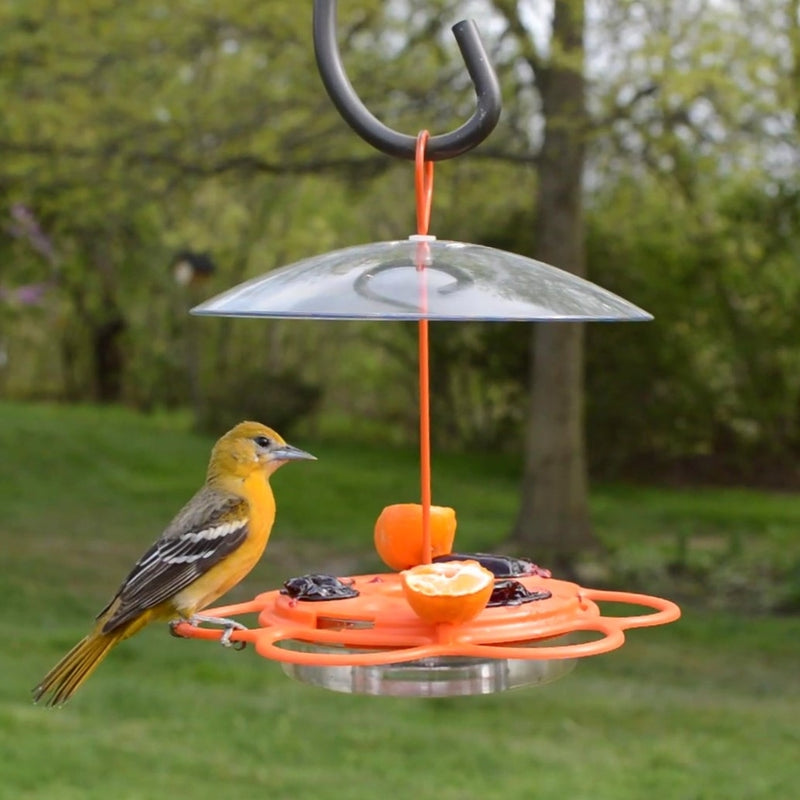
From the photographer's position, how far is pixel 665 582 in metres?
12.3

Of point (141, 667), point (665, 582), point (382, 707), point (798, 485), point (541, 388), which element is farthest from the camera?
point (798, 485)

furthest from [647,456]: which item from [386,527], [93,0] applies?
[386,527]

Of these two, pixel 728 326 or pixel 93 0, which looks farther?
pixel 728 326

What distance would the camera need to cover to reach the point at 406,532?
3.40 meters

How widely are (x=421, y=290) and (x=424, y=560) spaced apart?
82cm

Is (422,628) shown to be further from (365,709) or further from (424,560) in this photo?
(365,709)

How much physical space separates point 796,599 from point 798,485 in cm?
587

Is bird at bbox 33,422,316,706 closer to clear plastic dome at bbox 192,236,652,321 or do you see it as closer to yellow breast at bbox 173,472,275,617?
yellow breast at bbox 173,472,275,617

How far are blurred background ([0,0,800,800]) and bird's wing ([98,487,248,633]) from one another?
287 centimetres

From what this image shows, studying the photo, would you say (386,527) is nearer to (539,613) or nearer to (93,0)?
(539,613)

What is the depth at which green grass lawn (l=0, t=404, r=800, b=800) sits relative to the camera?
6613mm

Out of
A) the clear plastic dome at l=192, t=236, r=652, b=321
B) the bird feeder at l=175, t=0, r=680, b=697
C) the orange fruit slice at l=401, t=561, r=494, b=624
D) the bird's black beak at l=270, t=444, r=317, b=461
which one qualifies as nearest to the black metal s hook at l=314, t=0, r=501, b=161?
the bird feeder at l=175, t=0, r=680, b=697

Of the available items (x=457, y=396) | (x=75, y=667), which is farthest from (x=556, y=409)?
(x=75, y=667)

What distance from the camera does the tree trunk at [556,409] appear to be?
12750mm
